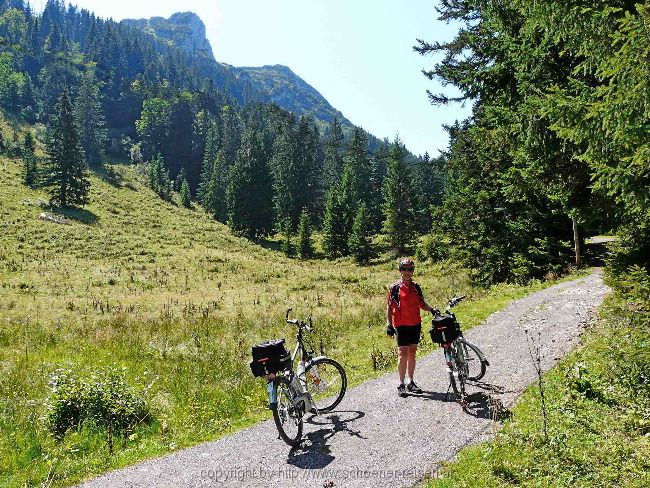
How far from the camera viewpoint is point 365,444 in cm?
671

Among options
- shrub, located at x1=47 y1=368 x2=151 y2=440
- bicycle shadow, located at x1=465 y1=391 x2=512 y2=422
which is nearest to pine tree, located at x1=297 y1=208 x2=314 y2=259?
shrub, located at x1=47 y1=368 x2=151 y2=440

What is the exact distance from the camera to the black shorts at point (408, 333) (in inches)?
319

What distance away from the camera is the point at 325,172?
103 meters

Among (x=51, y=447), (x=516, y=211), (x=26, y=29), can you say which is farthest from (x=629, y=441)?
(x=26, y=29)

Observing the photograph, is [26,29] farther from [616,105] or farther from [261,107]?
[616,105]

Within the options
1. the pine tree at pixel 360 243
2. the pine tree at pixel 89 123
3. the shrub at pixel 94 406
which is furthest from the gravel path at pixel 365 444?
the pine tree at pixel 89 123

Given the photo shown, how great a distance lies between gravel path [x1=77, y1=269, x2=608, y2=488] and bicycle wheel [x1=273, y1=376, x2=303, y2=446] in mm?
219

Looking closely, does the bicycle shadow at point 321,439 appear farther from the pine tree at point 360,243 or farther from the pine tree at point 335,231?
the pine tree at point 335,231

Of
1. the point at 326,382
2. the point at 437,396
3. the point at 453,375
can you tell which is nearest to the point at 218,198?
the point at 326,382

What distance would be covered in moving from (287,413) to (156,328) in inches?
444

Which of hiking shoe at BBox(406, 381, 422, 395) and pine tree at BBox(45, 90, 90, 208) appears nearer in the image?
hiking shoe at BBox(406, 381, 422, 395)

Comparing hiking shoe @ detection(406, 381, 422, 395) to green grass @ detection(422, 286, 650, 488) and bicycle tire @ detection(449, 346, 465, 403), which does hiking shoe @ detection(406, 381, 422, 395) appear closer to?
bicycle tire @ detection(449, 346, 465, 403)

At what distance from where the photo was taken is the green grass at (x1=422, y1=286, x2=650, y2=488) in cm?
500

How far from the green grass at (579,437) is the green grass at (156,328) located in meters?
4.39
